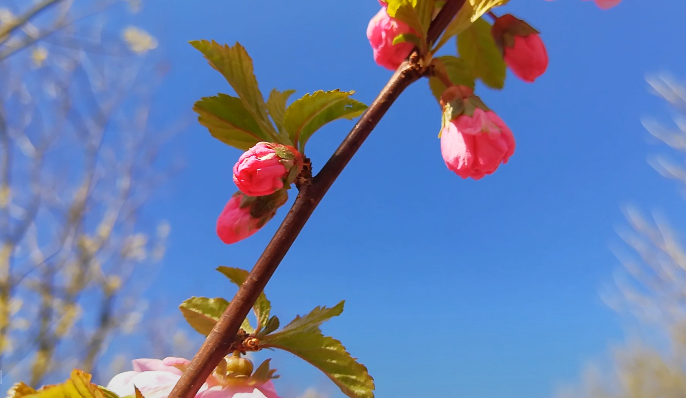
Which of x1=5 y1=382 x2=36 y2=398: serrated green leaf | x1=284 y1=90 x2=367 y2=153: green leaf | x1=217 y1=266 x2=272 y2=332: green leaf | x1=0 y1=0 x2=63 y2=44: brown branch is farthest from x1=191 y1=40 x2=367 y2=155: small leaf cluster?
x1=0 y1=0 x2=63 y2=44: brown branch

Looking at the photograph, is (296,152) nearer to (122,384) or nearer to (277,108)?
(277,108)

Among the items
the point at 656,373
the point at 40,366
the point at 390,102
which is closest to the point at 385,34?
the point at 390,102

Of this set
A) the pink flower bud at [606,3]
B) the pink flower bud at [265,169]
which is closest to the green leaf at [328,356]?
the pink flower bud at [265,169]

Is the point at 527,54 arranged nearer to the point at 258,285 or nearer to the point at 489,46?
the point at 489,46

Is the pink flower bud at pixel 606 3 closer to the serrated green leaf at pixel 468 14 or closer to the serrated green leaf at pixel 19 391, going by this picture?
the serrated green leaf at pixel 468 14

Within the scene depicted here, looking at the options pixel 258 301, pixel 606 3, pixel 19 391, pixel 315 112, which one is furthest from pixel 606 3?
pixel 19 391

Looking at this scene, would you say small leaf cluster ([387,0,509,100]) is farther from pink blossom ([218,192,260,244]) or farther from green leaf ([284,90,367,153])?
pink blossom ([218,192,260,244])
